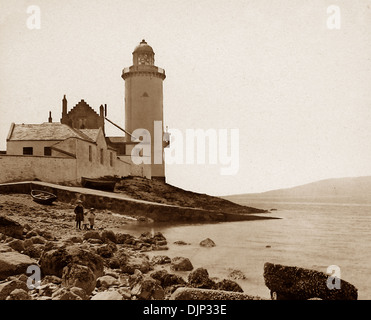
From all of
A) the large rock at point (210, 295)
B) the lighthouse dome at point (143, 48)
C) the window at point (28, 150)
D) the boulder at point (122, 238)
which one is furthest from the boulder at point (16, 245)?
the lighthouse dome at point (143, 48)

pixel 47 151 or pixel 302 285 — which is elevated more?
pixel 47 151

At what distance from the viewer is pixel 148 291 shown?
229 inches

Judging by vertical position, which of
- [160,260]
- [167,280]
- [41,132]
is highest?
[41,132]

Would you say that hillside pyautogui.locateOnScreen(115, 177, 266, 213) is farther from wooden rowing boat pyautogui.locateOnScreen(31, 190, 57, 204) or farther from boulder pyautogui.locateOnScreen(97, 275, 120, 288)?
boulder pyautogui.locateOnScreen(97, 275, 120, 288)

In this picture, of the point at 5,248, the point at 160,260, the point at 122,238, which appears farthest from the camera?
the point at 122,238

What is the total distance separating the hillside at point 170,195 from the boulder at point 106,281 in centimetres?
2351

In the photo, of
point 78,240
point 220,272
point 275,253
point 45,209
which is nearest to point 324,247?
point 275,253

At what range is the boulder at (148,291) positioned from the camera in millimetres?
5797

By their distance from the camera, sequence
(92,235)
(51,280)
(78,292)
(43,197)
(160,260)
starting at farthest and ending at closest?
→ (43,197) → (92,235) → (160,260) → (51,280) → (78,292)

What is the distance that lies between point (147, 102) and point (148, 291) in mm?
37815

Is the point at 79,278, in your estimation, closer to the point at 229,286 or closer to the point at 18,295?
the point at 18,295

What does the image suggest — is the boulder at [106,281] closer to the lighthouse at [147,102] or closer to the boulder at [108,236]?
the boulder at [108,236]

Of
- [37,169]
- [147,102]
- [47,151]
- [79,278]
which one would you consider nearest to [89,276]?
[79,278]
